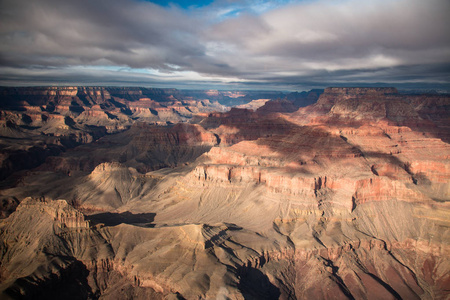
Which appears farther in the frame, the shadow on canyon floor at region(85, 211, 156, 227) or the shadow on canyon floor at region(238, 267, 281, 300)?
the shadow on canyon floor at region(85, 211, 156, 227)

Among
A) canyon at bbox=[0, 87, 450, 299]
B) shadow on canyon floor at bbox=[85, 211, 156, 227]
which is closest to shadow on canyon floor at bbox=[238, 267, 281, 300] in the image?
canyon at bbox=[0, 87, 450, 299]

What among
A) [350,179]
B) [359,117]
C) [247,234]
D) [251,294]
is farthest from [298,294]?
[359,117]

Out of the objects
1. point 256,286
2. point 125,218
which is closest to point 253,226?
point 256,286

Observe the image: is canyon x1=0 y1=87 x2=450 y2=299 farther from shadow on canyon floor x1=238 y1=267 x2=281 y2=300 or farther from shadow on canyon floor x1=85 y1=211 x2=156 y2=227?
shadow on canyon floor x1=85 y1=211 x2=156 y2=227

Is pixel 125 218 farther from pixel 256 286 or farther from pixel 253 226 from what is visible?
pixel 256 286

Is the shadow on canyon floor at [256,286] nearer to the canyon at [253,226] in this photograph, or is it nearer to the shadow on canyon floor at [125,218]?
the canyon at [253,226]

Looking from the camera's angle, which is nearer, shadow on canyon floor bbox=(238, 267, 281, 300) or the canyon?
shadow on canyon floor bbox=(238, 267, 281, 300)

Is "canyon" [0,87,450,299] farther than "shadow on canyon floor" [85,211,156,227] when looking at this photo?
No

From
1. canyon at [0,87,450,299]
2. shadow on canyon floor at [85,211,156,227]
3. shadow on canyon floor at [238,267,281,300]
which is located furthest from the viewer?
shadow on canyon floor at [85,211,156,227]

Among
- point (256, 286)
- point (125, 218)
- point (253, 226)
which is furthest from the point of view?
point (125, 218)

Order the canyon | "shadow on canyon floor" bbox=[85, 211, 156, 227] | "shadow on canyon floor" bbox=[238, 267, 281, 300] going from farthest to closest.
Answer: "shadow on canyon floor" bbox=[85, 211, 156, 227] < the canyon < "shadow on canyon floor" bbox=[238, 267, 281, 300]

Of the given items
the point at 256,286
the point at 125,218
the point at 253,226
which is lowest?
the point at 125,218

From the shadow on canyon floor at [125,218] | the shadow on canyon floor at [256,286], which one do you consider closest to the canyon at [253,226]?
the shadow on canyon floor at [256,286]
